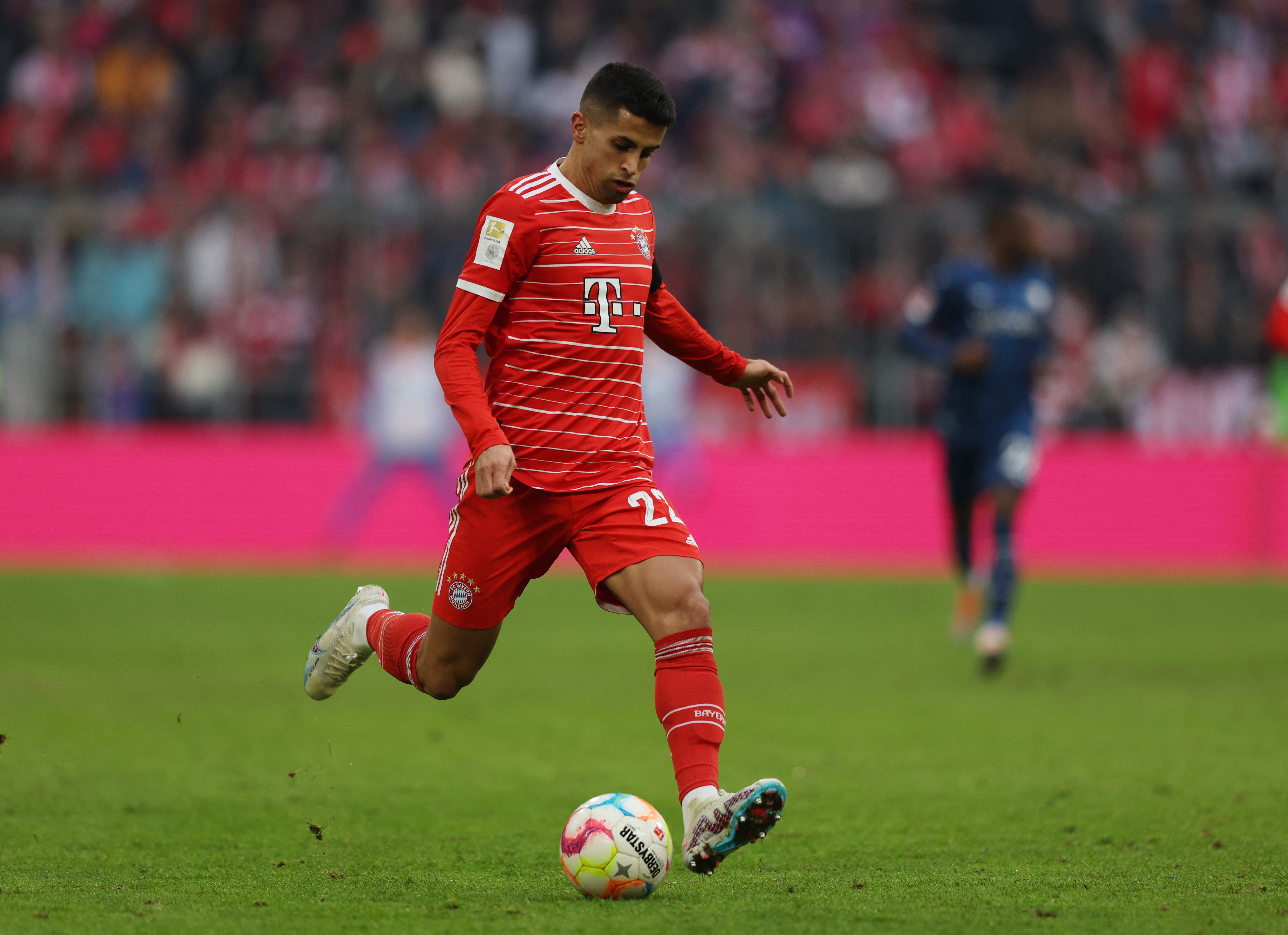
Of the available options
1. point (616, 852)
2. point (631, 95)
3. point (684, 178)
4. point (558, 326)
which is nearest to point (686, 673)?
point (616, 852)

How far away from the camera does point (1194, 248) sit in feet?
57.3

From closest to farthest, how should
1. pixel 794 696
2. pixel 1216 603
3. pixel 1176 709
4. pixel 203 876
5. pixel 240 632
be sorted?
pixel 203 876 → pixel 1176 709 → pixel 794 696 → pixel 240 632 → pixel 1216 603

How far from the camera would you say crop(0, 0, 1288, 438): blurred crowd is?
56.5ft

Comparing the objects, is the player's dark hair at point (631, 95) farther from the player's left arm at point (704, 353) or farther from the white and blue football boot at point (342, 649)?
the white and blue football boot at point (342, 649)

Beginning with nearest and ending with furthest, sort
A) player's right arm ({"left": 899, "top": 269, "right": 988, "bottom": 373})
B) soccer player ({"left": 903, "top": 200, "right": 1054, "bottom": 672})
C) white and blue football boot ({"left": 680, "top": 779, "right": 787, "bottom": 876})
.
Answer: white and blue football boot ({"left": 680, "top": 779, "right": 787, "bottom": 876})
soccer player ({"left": 903, "top": 200, "right": 1054, "bottom": 672})
player's right arm ({"left": 899, "top": 269, "right": 988, "bottom": 373})

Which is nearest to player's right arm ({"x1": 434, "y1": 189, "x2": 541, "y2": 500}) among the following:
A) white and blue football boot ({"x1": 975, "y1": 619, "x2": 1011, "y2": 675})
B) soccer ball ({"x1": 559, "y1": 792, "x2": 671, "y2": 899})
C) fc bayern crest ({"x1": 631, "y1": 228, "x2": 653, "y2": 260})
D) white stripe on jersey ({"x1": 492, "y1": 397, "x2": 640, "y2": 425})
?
white stripe on jersey ({"x1": 492, "y1": 397, "x2": 640, "y2": 425})

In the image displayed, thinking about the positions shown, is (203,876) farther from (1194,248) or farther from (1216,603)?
(1194,248)

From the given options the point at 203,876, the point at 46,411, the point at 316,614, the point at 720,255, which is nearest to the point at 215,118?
the point at 46,411

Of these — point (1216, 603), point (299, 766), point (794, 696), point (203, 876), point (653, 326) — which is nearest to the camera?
point (203, 876)

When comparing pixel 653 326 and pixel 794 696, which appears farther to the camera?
pixel 794 696

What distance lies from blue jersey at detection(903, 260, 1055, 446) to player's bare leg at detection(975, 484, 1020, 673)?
1.34ft

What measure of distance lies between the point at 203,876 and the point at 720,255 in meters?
13.2

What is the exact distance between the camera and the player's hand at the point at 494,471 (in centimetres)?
457

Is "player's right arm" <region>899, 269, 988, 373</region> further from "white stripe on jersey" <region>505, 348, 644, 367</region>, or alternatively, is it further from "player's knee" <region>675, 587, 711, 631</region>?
"player's knee" <region>675, 587, 711, 631</region>
